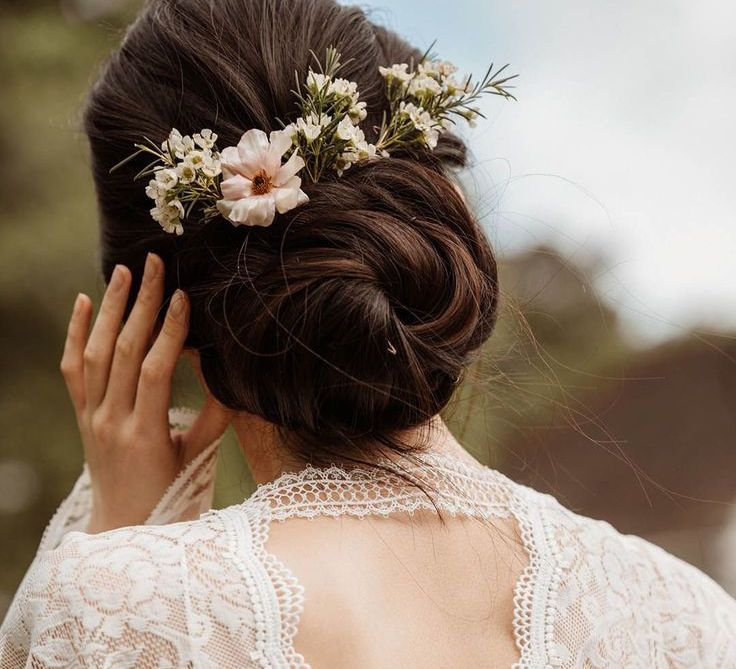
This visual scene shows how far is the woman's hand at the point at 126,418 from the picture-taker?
1.79 m

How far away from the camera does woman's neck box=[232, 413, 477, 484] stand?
4.70 feet

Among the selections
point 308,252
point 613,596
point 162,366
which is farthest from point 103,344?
point 613,596

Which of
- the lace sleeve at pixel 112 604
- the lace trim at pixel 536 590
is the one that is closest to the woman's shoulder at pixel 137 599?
the lace sleeve at pixel 112 604

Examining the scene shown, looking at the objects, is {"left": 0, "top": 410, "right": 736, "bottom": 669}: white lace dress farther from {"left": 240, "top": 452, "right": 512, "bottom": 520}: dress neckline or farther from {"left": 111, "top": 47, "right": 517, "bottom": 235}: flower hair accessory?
{"left": 111, "top": 47, "right": 517, "bottom": 235}: flower hair accessory

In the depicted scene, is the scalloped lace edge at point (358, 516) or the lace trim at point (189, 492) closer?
the scalloped lace edge at point (358, 516)

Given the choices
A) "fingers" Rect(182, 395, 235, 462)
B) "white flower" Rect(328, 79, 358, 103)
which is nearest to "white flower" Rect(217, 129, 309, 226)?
"white flower" Rect(328, 79, 358, 103)

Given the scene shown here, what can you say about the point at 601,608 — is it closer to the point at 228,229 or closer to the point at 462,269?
the point at 462,269

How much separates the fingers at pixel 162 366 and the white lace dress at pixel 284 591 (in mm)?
396

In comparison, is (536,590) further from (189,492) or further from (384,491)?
(189,492)

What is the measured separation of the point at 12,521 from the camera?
5.52 meters

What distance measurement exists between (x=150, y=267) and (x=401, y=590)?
0.74 meters

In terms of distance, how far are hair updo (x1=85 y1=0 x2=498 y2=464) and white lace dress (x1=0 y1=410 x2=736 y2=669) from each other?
0.37 feet

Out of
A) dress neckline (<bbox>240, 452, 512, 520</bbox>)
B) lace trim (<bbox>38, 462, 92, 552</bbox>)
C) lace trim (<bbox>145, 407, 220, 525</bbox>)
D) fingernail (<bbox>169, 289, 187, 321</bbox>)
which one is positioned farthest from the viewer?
lace trim (<bbox>38, 462, 92, 552</bbox>)

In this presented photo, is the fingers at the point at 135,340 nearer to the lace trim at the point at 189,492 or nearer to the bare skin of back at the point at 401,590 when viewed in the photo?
the lace trim at the point at 189,492
